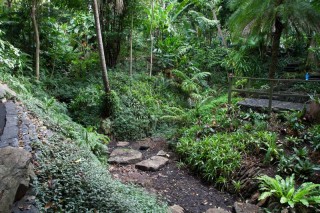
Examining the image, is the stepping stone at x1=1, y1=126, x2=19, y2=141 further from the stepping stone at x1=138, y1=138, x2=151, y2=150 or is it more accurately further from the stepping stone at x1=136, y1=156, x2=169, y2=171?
the stepping stone at x1=138, y1=138, x2=151, y2=150

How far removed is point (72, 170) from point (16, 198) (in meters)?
0.60

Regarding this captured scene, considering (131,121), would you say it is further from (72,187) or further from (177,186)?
(72,187)

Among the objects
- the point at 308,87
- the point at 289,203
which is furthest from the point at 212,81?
the point at 289,203

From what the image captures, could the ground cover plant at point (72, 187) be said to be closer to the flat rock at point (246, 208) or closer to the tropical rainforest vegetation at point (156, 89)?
the tropical rainforest vegetation at point (156, 89)

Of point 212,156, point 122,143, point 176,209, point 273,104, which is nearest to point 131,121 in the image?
point 122,143

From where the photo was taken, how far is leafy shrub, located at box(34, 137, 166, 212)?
7.98 feet

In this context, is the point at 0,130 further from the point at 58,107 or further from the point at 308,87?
the point at 308,87

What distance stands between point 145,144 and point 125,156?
3.79 ft

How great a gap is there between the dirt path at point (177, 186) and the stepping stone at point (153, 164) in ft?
0.29

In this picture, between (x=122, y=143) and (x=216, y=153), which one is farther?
(x=122, y=143)

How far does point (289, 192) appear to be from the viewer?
374 centimetres

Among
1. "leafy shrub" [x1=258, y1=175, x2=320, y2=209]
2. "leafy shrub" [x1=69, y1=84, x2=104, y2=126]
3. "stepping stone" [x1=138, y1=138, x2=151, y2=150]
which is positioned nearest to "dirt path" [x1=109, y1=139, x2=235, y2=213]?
"leafy shrub" [x1=258, y1=175, x2=320, y2=209]

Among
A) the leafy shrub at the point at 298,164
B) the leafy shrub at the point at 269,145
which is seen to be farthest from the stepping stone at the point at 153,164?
the leafy shrub at the point at 298,164

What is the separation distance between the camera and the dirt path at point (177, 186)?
4219mm
